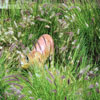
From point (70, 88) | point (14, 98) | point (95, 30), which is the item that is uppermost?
point (95, 30)

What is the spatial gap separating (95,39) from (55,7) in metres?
1.00

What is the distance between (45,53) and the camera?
344cm

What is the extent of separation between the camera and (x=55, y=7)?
13.4 ft

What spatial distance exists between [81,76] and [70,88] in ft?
0.80

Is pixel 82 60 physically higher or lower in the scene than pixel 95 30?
lower

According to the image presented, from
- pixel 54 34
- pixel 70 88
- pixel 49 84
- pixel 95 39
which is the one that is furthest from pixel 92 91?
pixel 54 34

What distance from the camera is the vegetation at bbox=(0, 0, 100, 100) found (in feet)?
7.73

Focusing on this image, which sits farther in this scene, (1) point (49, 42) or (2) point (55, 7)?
(2) point (55, 7)

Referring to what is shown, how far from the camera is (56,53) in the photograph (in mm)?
3543

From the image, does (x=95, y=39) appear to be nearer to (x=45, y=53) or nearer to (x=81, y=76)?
(x=45, y=53)

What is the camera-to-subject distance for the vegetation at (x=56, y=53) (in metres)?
2.36

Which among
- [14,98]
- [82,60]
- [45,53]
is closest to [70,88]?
[14,98]

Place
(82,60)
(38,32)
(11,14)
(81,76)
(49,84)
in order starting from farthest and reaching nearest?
(11,14), (38,32), (82,60), (81,76), (49,84)

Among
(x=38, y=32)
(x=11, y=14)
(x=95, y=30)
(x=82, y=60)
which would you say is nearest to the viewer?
(x=82, y=60)
